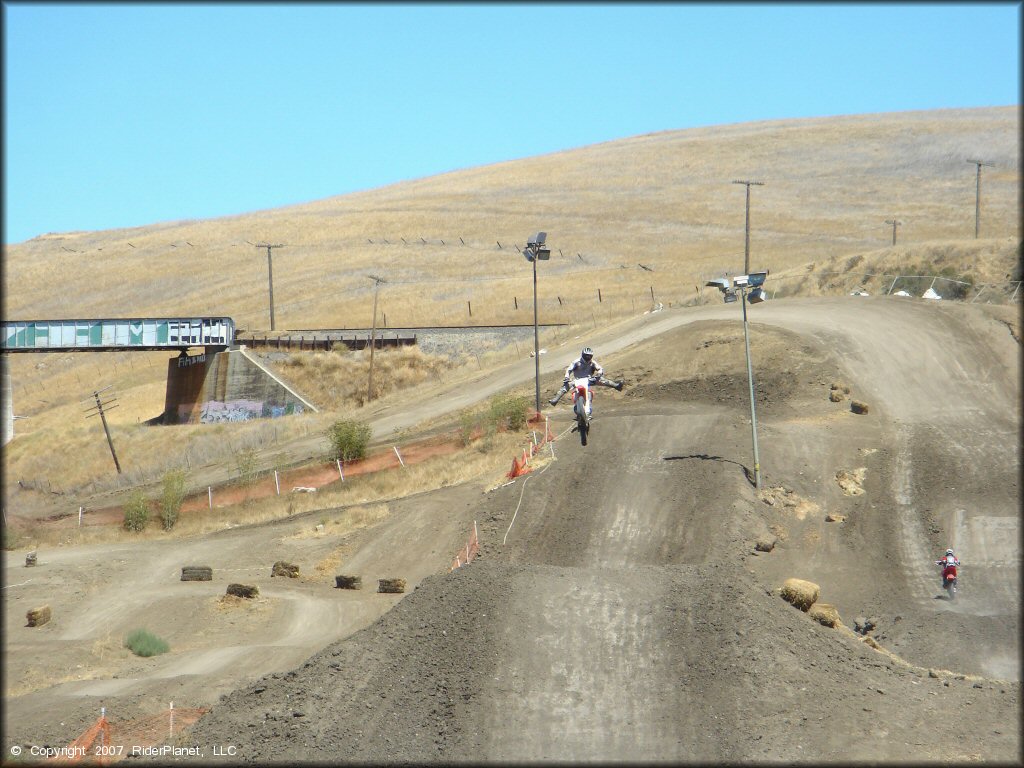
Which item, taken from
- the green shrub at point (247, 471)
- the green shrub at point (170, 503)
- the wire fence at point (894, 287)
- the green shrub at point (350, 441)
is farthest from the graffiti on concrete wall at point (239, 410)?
the wire fence at point (894, 287)

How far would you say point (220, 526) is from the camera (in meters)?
39.7

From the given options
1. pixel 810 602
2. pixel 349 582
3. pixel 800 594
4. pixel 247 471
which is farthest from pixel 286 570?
pixel 810 602

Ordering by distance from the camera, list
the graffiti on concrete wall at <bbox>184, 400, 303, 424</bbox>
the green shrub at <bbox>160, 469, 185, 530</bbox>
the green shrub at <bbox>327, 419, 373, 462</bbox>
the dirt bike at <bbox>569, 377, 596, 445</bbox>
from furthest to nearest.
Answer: the graffiti on concrete wall at <bbox>184, 400, 303, 424</bbox> < the green shrub at <bbox>327, 419, 373, 462</bbox> < the green shrub at <bbox>160, 469, 185, 530</bbox> < the dirt bike at <bbox>569, 377, 596, 445</bbox>

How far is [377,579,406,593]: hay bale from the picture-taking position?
29.9 m

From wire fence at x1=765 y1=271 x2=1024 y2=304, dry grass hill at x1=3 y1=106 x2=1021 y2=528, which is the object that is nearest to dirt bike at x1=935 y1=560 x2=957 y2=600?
wire fence at x1=765 y1=271 x2=1024 y2=304

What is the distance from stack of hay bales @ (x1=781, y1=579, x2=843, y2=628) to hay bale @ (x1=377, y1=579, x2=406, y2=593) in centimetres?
1041

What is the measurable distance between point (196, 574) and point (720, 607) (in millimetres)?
17365

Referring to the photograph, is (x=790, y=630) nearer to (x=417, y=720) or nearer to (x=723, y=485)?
(x=417, y=720)

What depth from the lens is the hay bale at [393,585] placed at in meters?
29.9

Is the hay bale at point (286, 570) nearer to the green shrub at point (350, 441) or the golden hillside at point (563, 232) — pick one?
the green shrub at point (350, 441)

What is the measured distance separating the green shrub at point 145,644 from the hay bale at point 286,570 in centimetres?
623

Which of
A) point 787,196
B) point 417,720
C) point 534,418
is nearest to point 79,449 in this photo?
point 534,418

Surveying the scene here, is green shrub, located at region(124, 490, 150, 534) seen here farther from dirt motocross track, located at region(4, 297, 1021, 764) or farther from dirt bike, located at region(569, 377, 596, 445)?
dirt bike, located at region(569, 377, 596, 445)

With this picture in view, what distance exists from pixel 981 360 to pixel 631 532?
19908 mm
